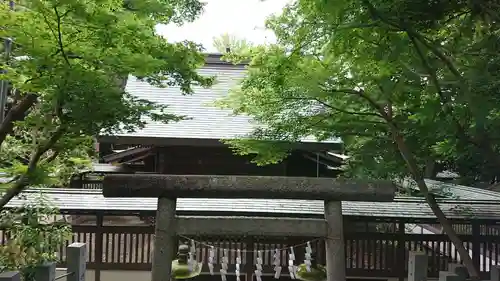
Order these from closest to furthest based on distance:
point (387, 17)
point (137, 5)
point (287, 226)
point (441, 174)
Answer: point (387, 17), point (137, 5), point (287, 226), point (441, 174)

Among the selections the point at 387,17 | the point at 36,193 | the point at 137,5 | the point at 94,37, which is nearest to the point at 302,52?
the point at 387,17

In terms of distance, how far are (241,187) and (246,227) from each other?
517 millimetres

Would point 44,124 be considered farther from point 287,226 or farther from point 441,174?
point 441,174

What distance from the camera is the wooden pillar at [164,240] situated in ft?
15.5

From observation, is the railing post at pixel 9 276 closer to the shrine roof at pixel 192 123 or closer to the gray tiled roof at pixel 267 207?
the gray tiled roof at pixel 267 207

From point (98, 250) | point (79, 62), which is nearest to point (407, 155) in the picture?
point (79, 62)

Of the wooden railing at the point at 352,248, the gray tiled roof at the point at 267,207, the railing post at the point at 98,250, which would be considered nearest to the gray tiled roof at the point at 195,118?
the gray tiled roof at the point at 267,207

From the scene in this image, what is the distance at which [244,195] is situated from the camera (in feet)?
15.4

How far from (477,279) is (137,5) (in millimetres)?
6095

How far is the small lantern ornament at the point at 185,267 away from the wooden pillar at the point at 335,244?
1725 mm

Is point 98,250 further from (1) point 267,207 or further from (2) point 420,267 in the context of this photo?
(2) point 420,267

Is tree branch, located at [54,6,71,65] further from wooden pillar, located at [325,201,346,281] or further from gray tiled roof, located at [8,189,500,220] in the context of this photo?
gray tiled roof, located at [8,189,500,220]

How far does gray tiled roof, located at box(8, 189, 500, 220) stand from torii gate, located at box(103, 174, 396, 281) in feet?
8.90

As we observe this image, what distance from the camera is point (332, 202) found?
4.85 m
